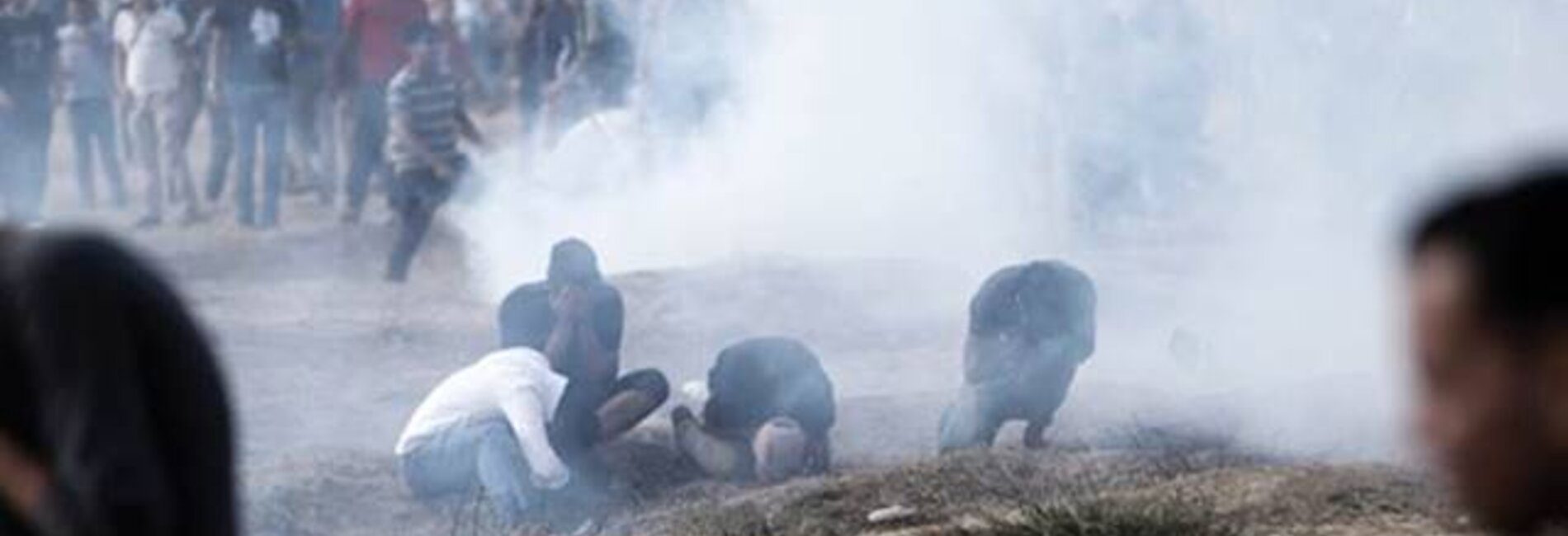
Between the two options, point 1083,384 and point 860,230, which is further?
point 860,230

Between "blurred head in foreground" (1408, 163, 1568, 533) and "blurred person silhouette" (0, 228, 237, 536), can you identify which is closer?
"blurred head in foreground" (1408, 163, 1568, 533)

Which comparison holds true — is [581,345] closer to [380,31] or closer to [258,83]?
[380,31]

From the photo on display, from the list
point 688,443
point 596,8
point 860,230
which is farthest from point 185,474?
point 596,8

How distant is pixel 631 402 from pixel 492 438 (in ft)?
2.28

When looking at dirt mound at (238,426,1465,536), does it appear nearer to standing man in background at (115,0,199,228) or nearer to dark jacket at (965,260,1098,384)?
dark jacket at (965,260,1098,384)

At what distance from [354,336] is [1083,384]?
10.6 ft

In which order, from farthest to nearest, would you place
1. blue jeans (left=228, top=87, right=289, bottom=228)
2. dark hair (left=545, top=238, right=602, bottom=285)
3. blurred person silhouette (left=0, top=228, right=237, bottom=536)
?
blue jeans (left=228, top=87, right=289, bottom=228), dark hair (left=545, top=238, right=602, bottom=285), blurred person silhouette (left=0, top=228, right=237, bottom=536)

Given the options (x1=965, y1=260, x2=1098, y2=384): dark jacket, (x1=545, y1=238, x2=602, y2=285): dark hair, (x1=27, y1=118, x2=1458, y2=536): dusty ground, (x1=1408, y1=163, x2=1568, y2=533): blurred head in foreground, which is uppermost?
(x1=1408, y1=163, x2=1568, y2=533): blurred head in foreground

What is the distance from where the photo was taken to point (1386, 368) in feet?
43.5

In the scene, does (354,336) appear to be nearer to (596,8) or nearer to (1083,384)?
(1083,384)

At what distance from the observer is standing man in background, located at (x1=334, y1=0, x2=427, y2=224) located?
19219 millimetres

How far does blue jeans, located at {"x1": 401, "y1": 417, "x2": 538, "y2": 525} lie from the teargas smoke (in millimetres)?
4675

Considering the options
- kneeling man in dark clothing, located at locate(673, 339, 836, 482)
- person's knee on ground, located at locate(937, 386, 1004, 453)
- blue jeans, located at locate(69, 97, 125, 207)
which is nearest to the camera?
kneeling man in dark clothing, located at locate(673, 339, 836, 482)

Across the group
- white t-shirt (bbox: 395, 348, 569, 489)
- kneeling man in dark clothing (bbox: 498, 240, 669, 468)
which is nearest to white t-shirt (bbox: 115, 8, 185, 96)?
kneeling man in dark clothing (bbox: 498, 240, 669, 468)
